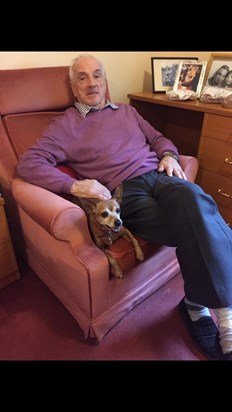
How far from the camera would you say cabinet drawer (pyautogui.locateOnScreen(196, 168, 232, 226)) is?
63.9 inches

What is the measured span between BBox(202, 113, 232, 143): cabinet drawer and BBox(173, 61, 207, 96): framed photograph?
13.2 inches

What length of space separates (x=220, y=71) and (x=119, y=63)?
69cm

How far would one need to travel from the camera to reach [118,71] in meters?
1.96

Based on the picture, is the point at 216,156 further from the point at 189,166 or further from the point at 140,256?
the point at 140,256

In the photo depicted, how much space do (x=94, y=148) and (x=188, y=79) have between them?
0.95 metres

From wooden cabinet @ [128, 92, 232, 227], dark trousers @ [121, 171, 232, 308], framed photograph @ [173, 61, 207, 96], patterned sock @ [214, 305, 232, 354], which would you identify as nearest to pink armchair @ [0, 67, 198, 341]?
dark trousers @ [121, 171, 232, 308]

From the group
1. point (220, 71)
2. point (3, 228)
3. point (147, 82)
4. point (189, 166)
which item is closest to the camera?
point (3, 228)

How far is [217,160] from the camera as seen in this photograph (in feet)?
5.27

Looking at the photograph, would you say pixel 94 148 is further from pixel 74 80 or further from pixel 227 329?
pixel 227 329

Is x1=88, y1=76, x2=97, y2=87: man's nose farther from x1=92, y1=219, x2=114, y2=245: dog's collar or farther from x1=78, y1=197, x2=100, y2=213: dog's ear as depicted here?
x1=92, y1=219, x2=114, y2=245: dog's collar

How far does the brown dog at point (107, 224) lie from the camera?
3.37 ft

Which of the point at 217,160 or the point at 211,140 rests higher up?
the point at 211,140

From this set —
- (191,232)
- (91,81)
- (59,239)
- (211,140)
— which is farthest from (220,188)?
(59,239)
